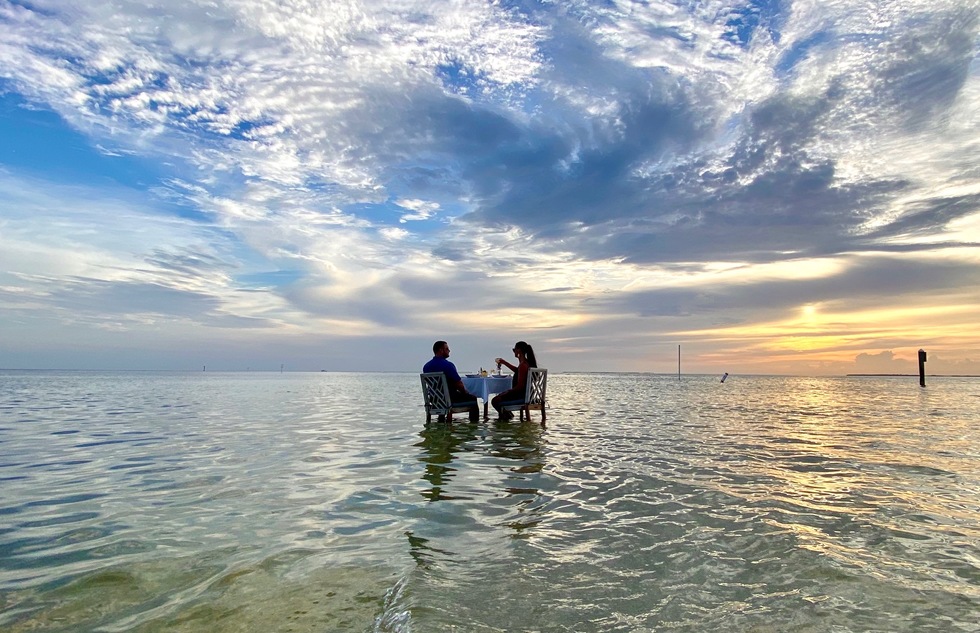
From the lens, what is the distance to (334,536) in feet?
15.1

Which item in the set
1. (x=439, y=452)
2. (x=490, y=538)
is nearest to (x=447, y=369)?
(x=439, y=452)

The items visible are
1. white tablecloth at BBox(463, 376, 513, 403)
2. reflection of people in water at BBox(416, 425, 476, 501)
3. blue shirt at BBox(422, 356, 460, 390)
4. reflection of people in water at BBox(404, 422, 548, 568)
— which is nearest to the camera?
reflection of people in water at BBox(404, 422, 548, 568)

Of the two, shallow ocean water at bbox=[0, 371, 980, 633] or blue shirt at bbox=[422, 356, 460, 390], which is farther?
blue shirt at bbox=[422, 356, 460, 390]

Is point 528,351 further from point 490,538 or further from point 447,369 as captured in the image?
point 490,538

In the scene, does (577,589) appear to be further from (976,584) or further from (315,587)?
(976,584)

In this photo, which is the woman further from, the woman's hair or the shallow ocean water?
the shallow ocean water

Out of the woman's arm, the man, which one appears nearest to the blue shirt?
the man

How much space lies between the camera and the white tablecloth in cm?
1348

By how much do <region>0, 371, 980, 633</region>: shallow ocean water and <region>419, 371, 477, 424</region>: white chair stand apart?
8.54 ft

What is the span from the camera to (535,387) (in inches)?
531

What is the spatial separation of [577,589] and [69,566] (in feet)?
12.2

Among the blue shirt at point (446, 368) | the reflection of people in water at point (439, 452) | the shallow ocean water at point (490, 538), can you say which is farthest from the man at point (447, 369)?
the shallow ocean water at point (490, 538)

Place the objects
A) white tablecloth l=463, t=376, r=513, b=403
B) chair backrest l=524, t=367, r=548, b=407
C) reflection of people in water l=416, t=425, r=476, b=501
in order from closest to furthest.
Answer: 1. reflection of people in water l=416, t=425, r=476, b=501
2. chair backrest l=524, t=367, r=548, b=407
3. white tablecloth l=463, t=376, r=513, b=403

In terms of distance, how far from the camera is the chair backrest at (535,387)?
13.0 metres
